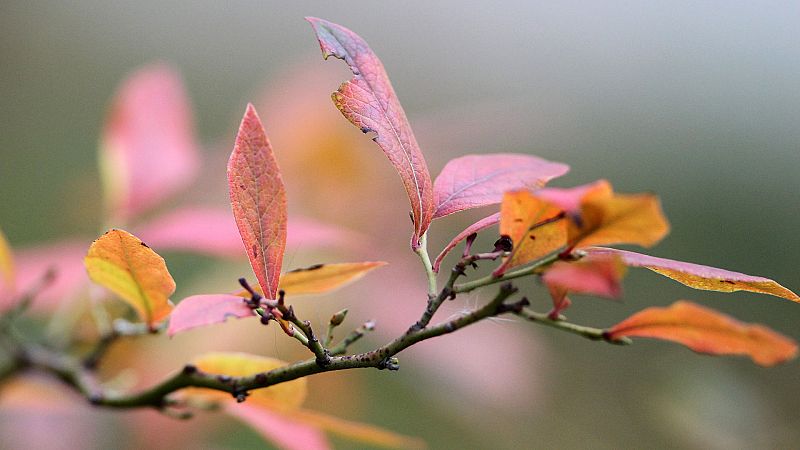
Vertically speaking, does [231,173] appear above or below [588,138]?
above

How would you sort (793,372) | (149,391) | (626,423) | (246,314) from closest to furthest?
(246,314) → (149,391) → (793,372) → (626,423)

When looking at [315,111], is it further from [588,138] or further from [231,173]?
[588,138]

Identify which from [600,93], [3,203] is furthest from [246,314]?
[600,93]

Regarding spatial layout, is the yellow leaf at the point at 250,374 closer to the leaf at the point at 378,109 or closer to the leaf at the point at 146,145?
the leaf at the point at 378,109

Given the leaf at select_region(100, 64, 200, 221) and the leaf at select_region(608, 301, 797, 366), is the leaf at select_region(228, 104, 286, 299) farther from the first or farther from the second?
the leaf at select_region(100, 64, 200, 221)

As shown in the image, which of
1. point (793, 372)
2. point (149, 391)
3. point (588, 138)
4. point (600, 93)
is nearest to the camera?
point (149, 391)

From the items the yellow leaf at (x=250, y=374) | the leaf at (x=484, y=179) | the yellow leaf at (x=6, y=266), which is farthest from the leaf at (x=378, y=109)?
the yellow leaf at (x=6, y=266)

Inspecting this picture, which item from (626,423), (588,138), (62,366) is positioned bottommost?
(626,423)
